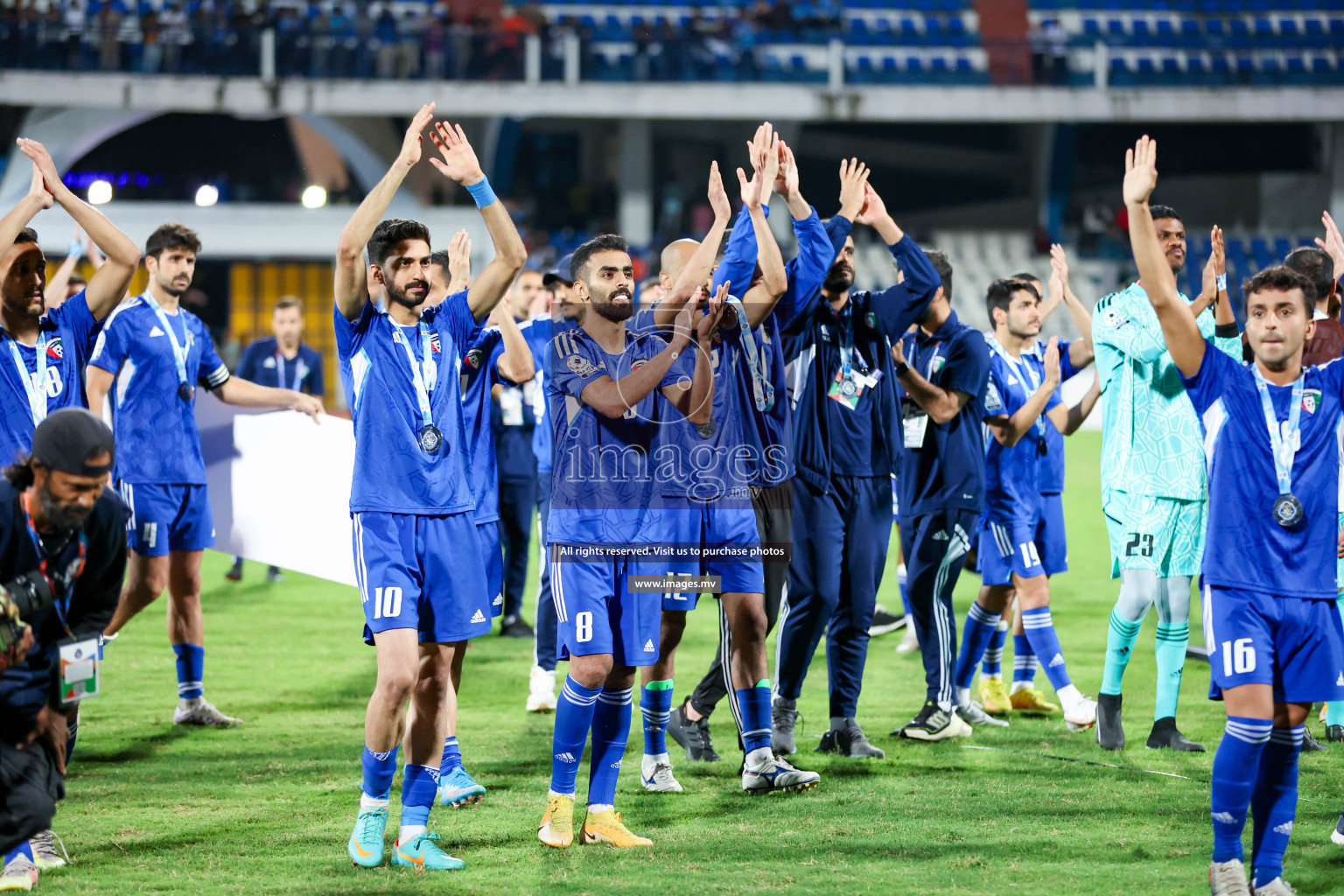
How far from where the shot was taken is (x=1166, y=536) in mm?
5859

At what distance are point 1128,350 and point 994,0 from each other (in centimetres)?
2928

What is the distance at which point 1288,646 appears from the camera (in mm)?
3957

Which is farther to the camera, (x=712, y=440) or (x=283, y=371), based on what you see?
(x=283, y=371)

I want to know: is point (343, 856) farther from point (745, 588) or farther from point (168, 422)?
point (168, 422)

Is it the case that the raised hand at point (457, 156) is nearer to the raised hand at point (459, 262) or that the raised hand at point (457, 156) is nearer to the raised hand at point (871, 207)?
the raised hand at point (459, 262)

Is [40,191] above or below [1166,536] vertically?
above

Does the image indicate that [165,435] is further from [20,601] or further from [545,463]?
[20,601]

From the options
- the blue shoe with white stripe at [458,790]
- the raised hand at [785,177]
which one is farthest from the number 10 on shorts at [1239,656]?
the blue shoe with white stripe at [458,790]

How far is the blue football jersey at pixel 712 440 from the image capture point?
493 centimetres

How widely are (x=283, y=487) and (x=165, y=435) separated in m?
1.26

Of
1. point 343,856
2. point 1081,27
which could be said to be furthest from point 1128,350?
point 1081,27

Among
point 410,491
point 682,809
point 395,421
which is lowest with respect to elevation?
point 682,809

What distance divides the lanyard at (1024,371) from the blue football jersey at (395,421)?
3406mm

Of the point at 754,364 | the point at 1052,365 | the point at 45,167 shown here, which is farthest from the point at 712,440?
the point at 45,167
